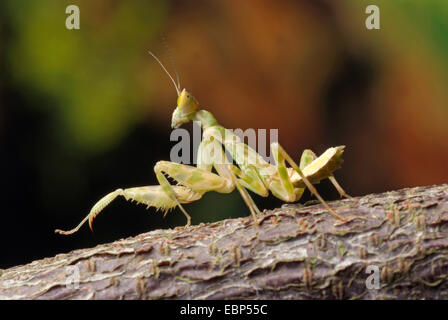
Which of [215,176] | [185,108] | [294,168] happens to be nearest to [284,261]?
[294,168]

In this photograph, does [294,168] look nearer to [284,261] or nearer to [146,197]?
[284,261]

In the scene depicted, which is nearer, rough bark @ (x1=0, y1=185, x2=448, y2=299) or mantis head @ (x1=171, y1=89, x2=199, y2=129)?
rough bark @ (x1=0, y1=185, x2=448, y2=299)

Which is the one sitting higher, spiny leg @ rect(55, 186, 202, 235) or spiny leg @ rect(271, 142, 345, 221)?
spiny leg @ rect(271, 142, 345, 221)

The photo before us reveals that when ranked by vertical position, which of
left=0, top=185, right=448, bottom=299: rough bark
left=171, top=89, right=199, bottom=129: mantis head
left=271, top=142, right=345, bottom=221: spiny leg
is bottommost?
left=0, top=185, right=448, bottom=299: rough bark

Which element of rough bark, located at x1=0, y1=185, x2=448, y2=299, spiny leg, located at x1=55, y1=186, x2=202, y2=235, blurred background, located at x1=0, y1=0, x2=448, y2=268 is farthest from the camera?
blurred background, located at x1=0, y1=0, x2=448, y2=268

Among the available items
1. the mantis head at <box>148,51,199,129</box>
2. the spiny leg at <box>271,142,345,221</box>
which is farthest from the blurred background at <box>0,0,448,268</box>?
the spiny leg at <box>271,142,345,221</box>

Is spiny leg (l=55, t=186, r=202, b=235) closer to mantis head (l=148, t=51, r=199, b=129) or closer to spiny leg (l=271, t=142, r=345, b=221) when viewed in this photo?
mantis head (l=148, t=51, r=199, b=129)

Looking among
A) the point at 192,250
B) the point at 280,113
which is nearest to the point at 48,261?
the point at 192,250
